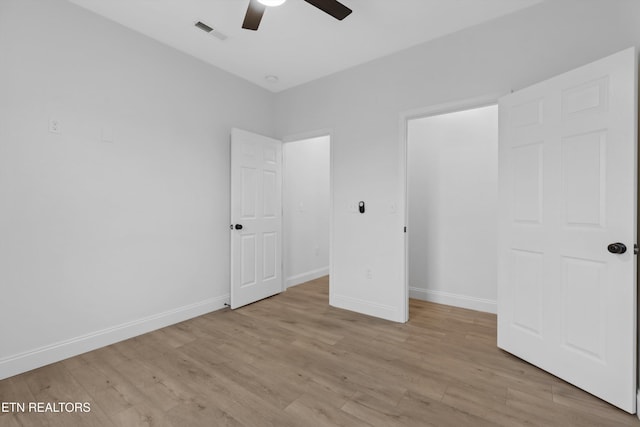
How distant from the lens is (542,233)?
2143 mm

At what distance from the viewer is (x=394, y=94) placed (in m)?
3.15

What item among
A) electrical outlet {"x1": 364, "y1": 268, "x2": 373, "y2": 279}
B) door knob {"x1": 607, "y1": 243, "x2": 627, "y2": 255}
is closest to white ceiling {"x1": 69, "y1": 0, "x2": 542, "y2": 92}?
door knob {"x1": 607, "y1": 243, "x2": 627, "y2": 255}

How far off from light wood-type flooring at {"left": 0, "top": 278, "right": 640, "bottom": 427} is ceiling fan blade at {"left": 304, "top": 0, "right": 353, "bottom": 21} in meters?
2.63

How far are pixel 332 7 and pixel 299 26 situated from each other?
27.3 inches

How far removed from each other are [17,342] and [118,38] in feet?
8.62

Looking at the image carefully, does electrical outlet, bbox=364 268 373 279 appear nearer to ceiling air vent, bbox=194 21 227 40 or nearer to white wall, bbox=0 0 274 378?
white wall, bbox=0 0 274 378

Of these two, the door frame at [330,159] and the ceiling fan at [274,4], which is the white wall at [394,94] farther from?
the ceiling fan at [274,4]

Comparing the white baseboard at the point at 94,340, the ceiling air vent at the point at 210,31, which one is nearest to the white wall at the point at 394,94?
the ceiling air vent at the point at 210,31

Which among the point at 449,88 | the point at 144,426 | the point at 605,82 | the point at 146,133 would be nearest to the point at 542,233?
the point at 605,82

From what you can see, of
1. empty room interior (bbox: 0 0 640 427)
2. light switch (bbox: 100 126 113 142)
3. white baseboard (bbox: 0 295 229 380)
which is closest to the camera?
empty room interior (bbox: 0 0 640 427)

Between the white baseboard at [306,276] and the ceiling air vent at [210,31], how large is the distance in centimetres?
321

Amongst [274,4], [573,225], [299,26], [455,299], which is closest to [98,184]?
[274,4]

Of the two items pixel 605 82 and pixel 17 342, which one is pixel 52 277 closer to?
pixel 17 342

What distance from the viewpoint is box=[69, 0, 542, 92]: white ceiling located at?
94.6 inches
